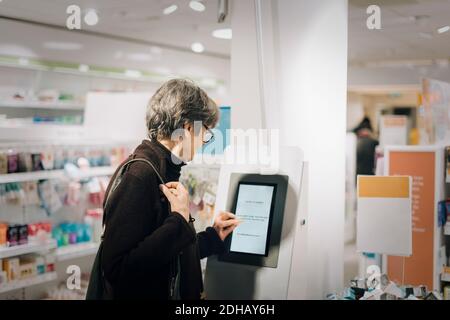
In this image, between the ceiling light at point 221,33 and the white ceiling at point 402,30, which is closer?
the white ceiling at point 402,30

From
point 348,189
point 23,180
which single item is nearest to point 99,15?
point 23,180

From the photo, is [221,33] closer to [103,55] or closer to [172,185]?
[103,55]

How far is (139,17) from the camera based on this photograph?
594 centimetres

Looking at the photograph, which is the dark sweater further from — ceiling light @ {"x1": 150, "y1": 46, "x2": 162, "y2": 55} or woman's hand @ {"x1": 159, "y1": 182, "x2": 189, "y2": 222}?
ceiling light @ {"x1": 150, "y1": 46, "x2": 162, "y2": 55}

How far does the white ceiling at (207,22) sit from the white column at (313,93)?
123 cm

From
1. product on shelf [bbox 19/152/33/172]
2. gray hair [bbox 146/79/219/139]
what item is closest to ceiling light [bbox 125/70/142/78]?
product on shelf [bbox 19/152/33/172]

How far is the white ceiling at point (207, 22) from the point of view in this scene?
4.58 metres

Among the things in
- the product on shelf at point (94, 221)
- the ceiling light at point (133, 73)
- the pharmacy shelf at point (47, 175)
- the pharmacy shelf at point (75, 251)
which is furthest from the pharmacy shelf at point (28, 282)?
the ceiling light at point (133, 73)

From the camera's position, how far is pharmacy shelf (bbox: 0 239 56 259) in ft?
12.7

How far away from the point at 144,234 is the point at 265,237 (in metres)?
0.75

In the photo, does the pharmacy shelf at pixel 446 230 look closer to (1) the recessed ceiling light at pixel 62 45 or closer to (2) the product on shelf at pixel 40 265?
(2) the product on shelf at pixel 40 265

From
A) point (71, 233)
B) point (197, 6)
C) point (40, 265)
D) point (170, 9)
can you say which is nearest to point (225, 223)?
point (40, 265)
